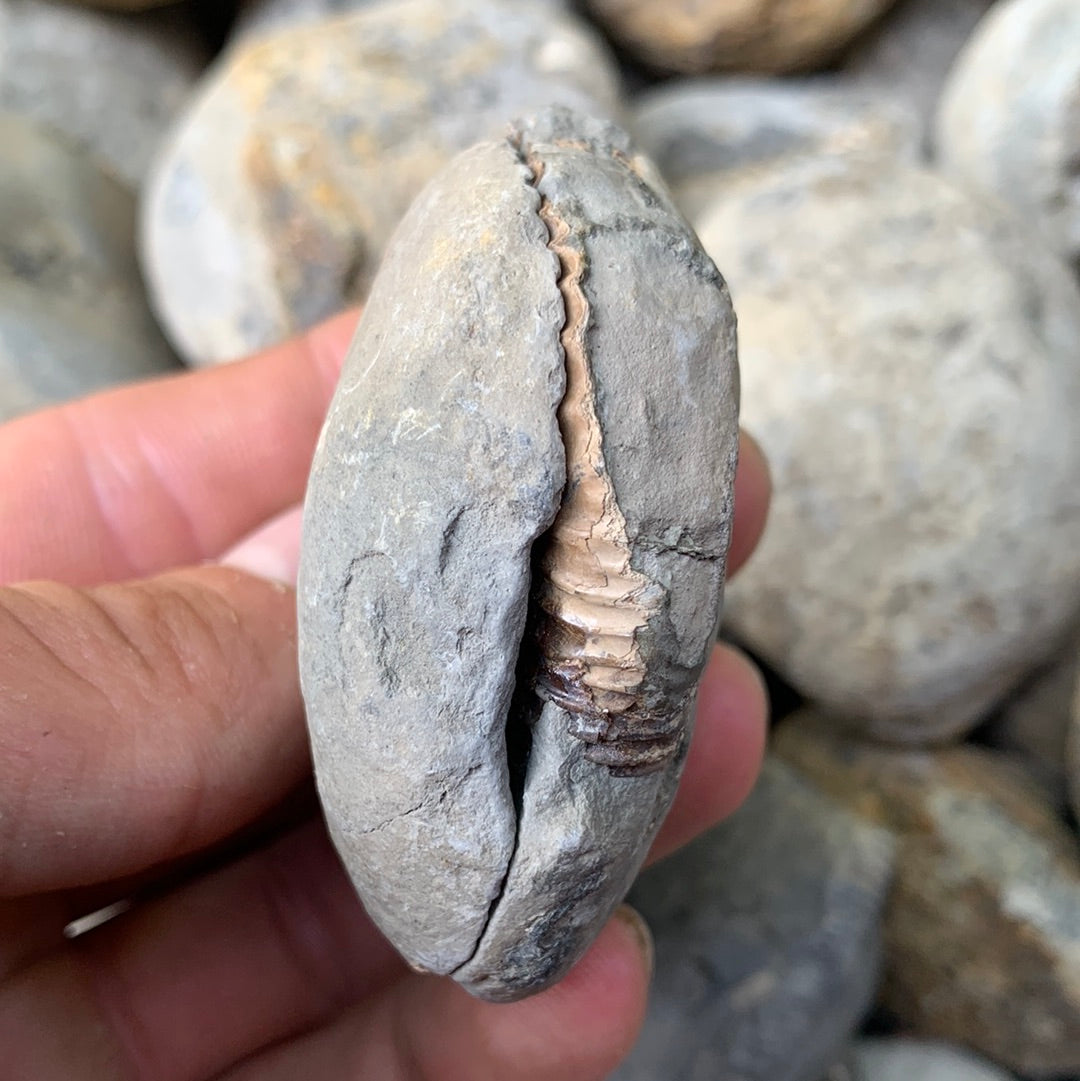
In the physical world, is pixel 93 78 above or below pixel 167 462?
above

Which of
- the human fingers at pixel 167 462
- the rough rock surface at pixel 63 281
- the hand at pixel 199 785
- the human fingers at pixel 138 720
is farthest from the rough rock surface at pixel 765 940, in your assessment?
the rough rock surface at pixel 63 281

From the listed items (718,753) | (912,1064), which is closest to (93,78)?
(718,753)

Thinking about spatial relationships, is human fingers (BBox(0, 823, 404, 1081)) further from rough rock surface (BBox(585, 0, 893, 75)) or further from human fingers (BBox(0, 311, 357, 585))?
rough rock surface (BBox(585, 0, 893, 75))

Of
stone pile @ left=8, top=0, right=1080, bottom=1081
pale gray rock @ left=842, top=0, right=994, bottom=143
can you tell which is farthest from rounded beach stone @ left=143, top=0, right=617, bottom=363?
pale gray rock @ left=842, top=0, right=994, bottom=143

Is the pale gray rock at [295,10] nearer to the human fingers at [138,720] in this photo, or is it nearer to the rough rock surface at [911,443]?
the rough rock surface at [911,443]

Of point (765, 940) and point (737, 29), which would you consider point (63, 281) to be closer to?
point (737, 29)

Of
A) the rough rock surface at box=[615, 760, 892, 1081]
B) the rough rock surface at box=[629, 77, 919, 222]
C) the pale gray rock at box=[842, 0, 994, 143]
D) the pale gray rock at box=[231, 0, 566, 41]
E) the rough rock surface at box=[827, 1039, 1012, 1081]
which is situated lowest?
the rough rock surface at box=[827, 1039, 1012, 1081]

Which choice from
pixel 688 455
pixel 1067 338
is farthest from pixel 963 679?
→ pixel 688 455
